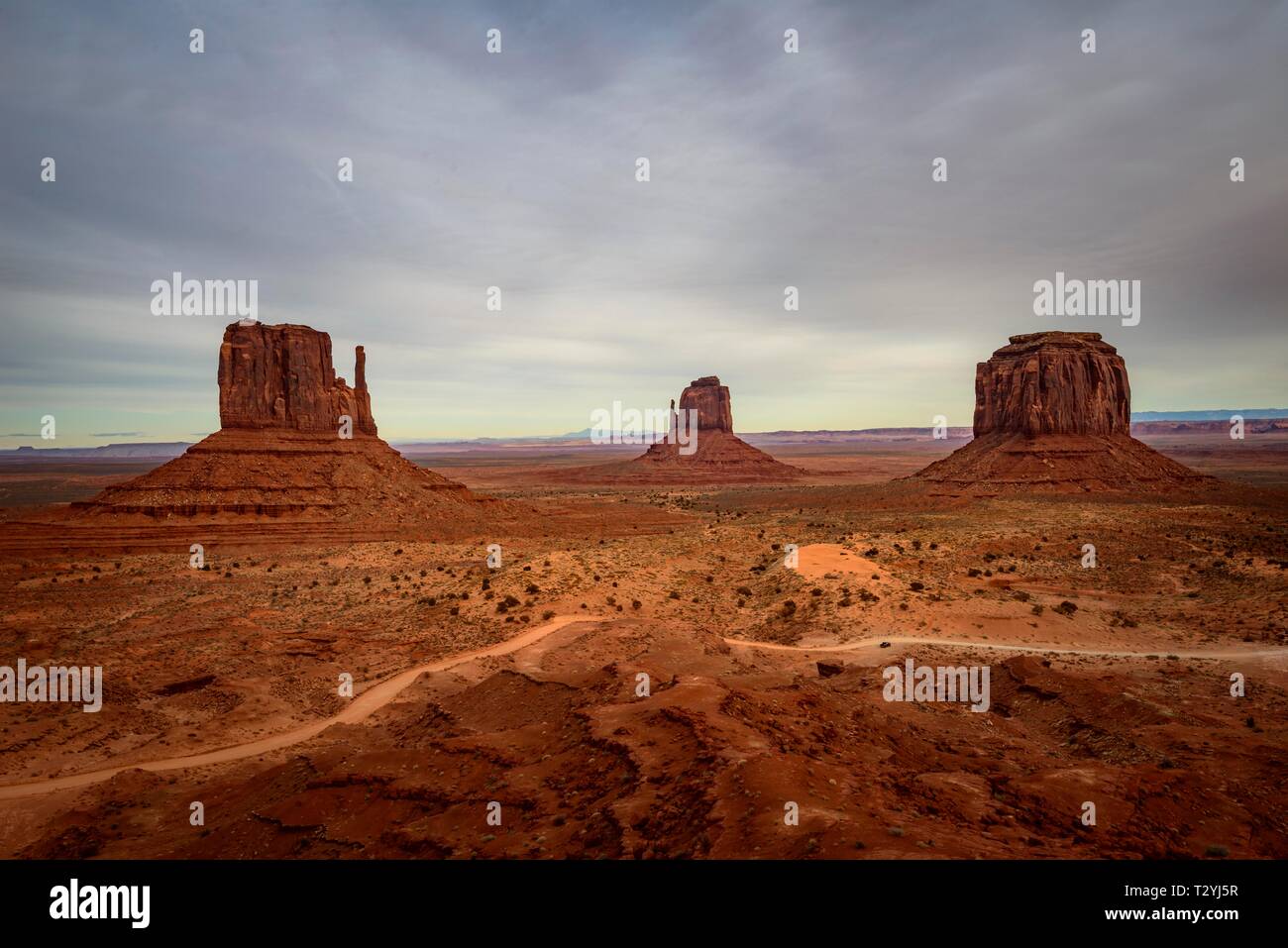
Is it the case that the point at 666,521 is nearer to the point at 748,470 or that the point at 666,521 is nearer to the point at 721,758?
the point at 721,758

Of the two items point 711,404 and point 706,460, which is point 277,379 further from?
point 711,404

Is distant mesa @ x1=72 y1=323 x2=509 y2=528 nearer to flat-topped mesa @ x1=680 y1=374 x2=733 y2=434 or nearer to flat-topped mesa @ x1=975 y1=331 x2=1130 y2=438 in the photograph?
flat-topped mesa @ x1=975 y1=331 x2=1130 y2=438

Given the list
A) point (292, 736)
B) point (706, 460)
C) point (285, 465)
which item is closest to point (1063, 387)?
point (706, 460)

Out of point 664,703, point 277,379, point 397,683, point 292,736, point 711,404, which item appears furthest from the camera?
point 711,404

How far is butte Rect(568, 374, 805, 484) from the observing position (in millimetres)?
123838

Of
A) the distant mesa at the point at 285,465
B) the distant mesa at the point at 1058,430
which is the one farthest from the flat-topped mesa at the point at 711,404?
the distant mesa at the point at 285,465

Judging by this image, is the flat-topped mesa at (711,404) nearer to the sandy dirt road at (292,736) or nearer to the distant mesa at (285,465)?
the distant mesa at (285,465)

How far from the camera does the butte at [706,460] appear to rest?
406 ft

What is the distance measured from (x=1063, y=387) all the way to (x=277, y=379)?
85697mm

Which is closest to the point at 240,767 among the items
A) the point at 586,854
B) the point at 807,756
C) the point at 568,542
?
the point at 586,854

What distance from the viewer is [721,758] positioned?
11055mm

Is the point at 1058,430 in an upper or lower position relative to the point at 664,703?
upper

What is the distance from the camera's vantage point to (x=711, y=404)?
474 ft
